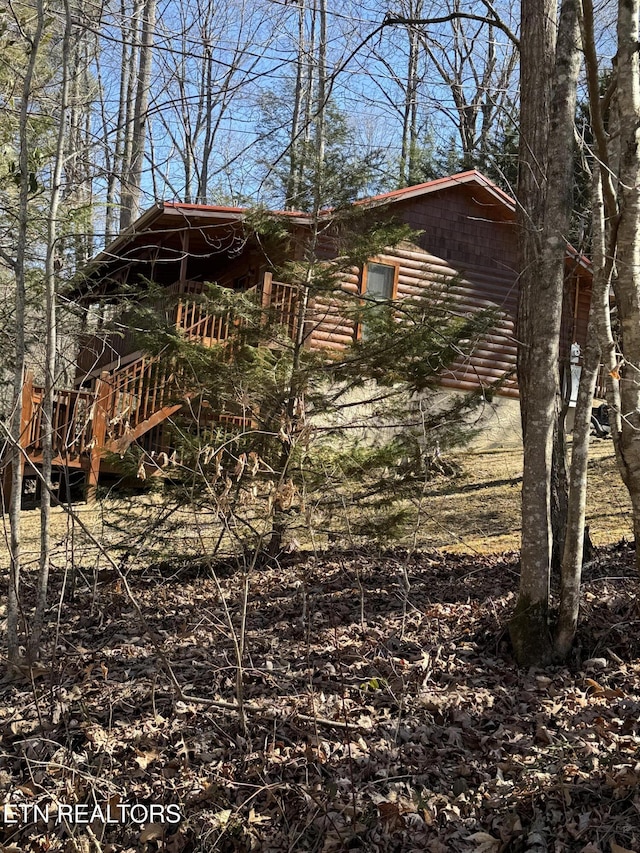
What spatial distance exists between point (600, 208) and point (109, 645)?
200 inches

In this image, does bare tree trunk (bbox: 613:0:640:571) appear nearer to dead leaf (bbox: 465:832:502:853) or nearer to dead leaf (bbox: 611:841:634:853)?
dead leaf (bbox: 611:841:634:853)

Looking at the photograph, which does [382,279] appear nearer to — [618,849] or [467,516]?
[467,516]

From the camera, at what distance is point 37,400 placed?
11633 mm

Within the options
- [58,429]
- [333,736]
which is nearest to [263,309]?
[58,429]

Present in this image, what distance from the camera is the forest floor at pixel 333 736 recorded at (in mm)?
3789

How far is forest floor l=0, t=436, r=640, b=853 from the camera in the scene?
3789 millimetres

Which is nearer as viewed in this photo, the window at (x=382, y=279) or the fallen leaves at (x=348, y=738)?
the fallen leaves at (x=348, y=738)

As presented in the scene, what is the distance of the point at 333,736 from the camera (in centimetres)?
455

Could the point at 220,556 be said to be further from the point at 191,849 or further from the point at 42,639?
the point at 191,849

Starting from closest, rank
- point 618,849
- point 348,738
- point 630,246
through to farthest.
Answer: point 618,849
point 348,738
point 630,246

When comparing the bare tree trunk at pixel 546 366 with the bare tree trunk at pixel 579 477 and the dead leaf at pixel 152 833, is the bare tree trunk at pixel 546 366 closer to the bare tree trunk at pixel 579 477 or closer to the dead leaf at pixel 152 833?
the bare tree trunk at pixel 579 477

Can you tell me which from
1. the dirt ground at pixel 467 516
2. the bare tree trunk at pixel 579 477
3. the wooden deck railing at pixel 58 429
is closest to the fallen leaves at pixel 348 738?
the bare tree trunk at pixel 579 477

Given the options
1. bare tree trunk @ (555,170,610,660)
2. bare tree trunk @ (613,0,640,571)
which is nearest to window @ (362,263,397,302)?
bare tree trunk @ (555,170,610,660)

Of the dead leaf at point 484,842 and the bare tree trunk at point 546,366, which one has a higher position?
the bare tree trunk at point 546,366
